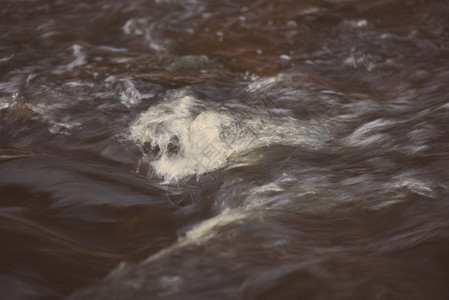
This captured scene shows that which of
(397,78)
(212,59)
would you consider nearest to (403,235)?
(397,78)

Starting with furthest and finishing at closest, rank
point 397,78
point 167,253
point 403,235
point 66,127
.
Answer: point 397,78 → point 66,127 → point 403,235 → point 167,253

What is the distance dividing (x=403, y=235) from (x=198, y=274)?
0.88 metres

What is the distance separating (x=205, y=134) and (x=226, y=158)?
294 millimetres

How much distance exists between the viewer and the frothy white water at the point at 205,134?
3008mm

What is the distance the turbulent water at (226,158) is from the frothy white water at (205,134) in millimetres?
14

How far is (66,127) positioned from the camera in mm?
3658

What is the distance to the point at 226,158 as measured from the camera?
2.97 metres

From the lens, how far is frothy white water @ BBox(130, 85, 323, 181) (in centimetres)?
301

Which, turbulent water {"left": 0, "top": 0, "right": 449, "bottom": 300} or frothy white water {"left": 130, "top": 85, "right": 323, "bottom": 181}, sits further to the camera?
frothy white water {"left": 130, "top": 85, "right": 323, "bottom": 181}

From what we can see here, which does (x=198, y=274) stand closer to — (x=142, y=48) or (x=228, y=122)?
(x=228, y=122)

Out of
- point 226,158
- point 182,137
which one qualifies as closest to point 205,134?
point 182,137

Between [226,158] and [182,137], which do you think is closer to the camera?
[226,158]

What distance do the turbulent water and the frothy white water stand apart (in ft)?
0.05

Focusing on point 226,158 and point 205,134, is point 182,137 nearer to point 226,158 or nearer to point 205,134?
point 205,134
